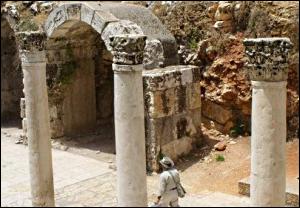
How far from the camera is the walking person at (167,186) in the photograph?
23.9 feet

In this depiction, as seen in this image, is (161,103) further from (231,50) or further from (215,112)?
(231,50)

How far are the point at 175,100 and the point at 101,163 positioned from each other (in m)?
2.68

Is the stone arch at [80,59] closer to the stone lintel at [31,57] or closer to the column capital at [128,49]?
the stone lintel at [31,57]

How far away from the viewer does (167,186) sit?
24.0 feet

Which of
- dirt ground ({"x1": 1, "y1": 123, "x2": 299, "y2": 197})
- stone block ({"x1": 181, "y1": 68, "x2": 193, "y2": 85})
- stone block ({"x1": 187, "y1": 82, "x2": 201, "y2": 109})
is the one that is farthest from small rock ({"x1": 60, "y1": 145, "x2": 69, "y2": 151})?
stone block ({"x1": 181, "y1": 68, "x2": 193, "y2": 85})

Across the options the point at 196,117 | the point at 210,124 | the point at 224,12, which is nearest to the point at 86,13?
the point at 224,12

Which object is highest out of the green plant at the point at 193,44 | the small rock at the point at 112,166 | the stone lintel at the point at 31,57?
the green plant at the point at 193,44

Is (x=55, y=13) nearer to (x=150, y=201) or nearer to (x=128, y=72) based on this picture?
(x=150, y=201)

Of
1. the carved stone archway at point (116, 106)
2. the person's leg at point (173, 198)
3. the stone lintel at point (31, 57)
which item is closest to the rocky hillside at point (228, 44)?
the carved stone archway at point (116, 106)

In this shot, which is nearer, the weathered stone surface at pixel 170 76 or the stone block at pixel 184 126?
the weathered stone surface at pixel 170 76

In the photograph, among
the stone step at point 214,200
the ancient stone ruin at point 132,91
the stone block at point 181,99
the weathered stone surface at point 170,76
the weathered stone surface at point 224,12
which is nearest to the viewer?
the ancient stone ruin at point 132,91

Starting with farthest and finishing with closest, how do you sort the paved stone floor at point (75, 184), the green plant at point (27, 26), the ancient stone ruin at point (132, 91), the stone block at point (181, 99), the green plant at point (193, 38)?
the green plant at point (193, 38), the green plant at point (27, 26), the stone block at point (181, 99), the paved stone floor at point (75, 184), the ancient stone ruin at point (132, 91)

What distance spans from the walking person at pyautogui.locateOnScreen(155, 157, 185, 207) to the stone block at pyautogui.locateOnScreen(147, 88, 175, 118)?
425cm

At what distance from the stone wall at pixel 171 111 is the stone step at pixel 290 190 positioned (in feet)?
7.96
